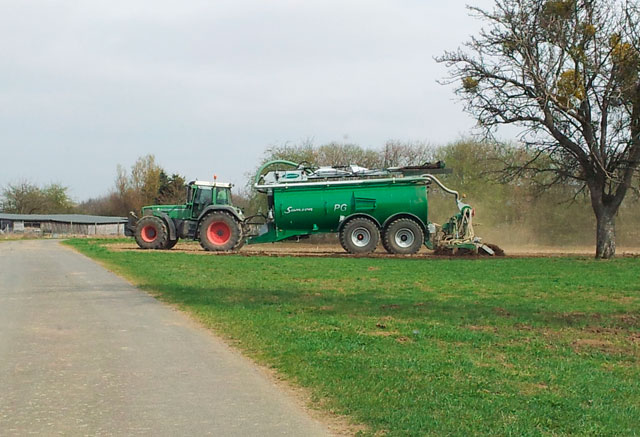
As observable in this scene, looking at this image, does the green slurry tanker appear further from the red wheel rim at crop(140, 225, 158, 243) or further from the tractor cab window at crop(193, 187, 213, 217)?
the red wheel rim at crop(140, 225, 158, 243)

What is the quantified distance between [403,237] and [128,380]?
73.6ft

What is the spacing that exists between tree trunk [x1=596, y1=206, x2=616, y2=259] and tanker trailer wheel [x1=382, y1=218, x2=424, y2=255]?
691 cm

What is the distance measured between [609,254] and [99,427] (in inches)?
Answer: 966

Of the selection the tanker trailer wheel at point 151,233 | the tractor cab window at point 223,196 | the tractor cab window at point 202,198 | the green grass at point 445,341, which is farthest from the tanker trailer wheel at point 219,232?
the green grass at point 445,341

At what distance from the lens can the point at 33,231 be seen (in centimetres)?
9312

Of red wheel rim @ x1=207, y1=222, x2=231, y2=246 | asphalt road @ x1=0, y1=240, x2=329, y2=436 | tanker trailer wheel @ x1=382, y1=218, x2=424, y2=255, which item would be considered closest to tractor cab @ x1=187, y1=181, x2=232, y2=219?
red wheel rim @ x1=207, y1=222, x2=231, y2=246

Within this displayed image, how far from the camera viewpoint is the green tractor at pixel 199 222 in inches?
1219

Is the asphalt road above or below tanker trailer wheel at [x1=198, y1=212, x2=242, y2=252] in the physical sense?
below

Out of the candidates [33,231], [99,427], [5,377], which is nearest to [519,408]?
[99,427]

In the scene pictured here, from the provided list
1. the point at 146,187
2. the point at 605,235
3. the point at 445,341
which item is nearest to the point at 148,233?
the point at 605,235

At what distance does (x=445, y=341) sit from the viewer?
30.2ft

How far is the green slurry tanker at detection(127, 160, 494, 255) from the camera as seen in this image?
28781mm

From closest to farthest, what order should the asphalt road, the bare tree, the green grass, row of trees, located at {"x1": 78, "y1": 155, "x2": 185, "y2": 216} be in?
the asphalt road → the green grass → the bare tree → row of trees, located at {"x1": 78, "y1": 155, "x2": 185, "y2": 216}

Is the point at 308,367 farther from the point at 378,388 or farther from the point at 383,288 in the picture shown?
the point at 383,288
